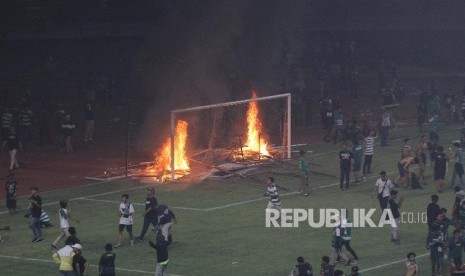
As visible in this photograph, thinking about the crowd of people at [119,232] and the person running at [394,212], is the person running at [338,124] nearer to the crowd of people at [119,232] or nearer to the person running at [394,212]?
the crowd of people at [119,232]

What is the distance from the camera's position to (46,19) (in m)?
69.2

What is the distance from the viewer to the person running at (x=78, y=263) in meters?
31.5

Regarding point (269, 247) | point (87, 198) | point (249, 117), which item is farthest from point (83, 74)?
point (269, 247)

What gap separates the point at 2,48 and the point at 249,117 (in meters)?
21.0

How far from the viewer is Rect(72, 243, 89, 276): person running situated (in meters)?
31.5

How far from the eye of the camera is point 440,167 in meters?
44.0

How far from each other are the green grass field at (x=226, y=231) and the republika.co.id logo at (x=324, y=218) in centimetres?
42

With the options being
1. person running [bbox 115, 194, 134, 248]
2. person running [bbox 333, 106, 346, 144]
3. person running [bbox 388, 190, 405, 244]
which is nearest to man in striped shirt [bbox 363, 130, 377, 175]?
person running [bbox 333, 106, 346, 144]

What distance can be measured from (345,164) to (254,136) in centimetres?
775

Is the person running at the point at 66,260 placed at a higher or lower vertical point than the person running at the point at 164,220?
lower

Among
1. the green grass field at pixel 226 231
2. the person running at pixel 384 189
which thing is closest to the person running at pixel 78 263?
the green grass field at pixel 226 231

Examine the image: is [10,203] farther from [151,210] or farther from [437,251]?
[437,251]

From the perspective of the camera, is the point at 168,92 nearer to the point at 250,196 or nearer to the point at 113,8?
the point at 113,8

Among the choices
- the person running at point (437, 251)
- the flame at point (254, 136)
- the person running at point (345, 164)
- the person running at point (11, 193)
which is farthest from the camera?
the flame at point (254, 136)
